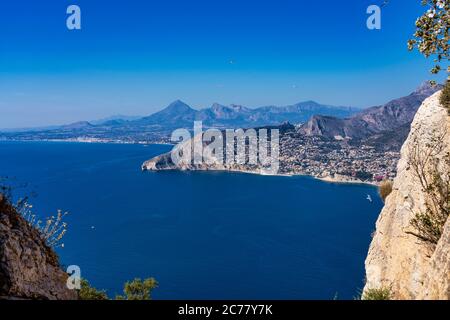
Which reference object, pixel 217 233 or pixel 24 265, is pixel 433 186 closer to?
pixel 24 265

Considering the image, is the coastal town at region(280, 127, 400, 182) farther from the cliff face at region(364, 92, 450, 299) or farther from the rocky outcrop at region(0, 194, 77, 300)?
the rocky outcrop at region(0, 194, 77, 300)

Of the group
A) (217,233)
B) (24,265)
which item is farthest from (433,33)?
(217,233)

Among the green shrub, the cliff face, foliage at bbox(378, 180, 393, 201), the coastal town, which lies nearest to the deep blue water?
the coastal town

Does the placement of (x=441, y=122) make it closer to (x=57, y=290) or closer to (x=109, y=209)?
(x=57, y=290)

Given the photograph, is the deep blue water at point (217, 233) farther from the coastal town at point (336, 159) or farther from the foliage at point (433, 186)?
the foliage at point (433, 186)

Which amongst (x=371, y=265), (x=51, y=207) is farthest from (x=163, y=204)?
(x=371, y=265)

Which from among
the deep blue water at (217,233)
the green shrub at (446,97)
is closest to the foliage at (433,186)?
the green shrub at (446,97)
